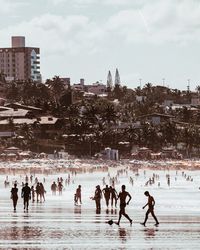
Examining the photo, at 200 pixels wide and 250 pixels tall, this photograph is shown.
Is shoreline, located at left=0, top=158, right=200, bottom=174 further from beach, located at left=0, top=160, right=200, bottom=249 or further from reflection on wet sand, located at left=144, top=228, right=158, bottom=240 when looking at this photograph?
reflection on wet sand, located at left=144, top=228, right=158, bottom=240

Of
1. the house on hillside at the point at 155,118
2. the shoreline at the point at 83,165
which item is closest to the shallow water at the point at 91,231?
the shoreline at the point at 83,165

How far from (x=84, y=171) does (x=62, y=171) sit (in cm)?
382

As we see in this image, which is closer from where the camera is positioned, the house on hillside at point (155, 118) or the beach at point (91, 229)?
the beach at point (91, 229)

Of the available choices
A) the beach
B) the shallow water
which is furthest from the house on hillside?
the shallow water

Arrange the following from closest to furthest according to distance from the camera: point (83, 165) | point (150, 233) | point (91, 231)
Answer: point (150, 233)
point (91, 231)
point (83, 165)

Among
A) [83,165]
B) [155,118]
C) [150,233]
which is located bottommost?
[150,233]

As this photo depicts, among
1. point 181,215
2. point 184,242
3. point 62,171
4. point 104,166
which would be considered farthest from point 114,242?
point 104,166

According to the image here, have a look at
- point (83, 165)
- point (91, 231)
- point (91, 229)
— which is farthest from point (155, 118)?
point (91, 231)

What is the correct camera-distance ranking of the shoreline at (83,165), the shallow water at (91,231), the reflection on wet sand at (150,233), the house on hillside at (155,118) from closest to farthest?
the shallow water at (91,231)
the reflection on wet sand at (150,233)
the shoreline at (83,165)
the house on hillside at (155,118)

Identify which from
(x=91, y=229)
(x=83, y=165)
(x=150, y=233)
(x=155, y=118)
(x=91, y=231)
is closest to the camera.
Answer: (x=150, y=233)

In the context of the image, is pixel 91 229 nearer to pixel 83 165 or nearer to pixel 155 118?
pixel 83 165

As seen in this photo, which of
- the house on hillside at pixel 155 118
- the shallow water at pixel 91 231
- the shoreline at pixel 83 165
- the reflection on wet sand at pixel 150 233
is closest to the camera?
the shallow water at pixel 91 231

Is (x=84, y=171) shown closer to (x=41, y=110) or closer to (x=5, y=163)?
(x=5, y=163)

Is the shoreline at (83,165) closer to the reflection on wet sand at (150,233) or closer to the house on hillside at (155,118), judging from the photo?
the house on hillside at (155,118)
